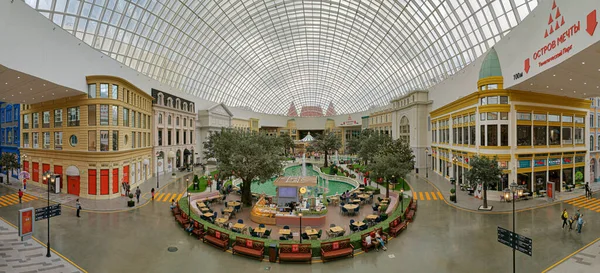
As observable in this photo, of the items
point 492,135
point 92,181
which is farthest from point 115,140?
point 492,135

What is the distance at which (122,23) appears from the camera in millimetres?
35031

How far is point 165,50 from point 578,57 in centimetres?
4938

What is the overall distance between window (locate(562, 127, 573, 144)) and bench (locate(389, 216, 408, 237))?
83.6 ft

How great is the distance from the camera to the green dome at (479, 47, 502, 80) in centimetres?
2809

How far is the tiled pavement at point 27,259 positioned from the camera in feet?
43.6

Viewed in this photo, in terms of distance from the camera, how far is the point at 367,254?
15.4 metres

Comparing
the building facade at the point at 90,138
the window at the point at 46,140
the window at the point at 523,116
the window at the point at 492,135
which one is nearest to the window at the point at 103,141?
the building facade at the point at 90,138

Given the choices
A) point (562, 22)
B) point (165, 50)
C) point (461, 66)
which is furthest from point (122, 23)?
point (461, 66)

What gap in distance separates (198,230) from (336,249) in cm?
883

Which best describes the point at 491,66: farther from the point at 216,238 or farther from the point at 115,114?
the point at 115,114

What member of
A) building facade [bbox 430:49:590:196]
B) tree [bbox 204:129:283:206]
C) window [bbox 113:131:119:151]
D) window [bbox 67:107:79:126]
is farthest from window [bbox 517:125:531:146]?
window [bbox 67:107:79:126]

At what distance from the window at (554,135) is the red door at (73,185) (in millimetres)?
50034

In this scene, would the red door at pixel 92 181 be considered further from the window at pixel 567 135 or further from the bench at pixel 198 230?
the window at pixel 567 135

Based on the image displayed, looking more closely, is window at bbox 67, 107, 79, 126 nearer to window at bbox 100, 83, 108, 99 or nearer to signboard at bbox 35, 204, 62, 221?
window at bbox 100, 83, 108, 99
